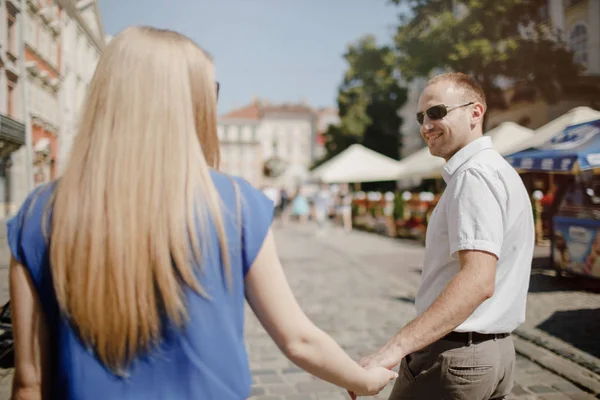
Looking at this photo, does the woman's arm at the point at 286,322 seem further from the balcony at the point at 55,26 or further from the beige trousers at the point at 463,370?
the balcony at the point at 55,26

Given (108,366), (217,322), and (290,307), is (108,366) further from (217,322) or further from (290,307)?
(290,307)

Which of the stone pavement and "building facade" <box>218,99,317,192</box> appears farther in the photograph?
"building facade" <box>218,99,317,192</box>

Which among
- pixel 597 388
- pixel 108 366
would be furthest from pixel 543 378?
pixel 108 366

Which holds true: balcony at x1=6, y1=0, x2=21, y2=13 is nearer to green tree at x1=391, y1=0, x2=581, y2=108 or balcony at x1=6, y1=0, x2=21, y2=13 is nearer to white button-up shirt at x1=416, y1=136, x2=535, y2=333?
white button-up shirt at x1=416, y1=136, x2=535, y2=333

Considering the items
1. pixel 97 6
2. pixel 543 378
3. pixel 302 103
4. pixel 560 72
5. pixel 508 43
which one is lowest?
pixel 543 378

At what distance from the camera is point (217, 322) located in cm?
110

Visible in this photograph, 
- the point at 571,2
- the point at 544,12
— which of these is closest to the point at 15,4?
the point at 571,2

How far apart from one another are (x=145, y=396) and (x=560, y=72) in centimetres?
1014

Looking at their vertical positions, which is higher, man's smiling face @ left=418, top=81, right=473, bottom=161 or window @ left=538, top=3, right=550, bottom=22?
window @ left=538, top=3, right=550, bottom=22

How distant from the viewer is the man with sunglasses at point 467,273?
1565 millimetres

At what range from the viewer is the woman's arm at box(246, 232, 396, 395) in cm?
113

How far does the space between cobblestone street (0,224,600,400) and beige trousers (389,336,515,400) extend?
134 centimetres

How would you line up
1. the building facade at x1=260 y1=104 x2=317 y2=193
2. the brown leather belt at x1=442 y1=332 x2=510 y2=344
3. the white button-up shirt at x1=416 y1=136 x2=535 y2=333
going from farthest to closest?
the building facade at x1=260 y1=104 x2=317 y2=193, the brown leather belt at x1=442 y1=332 x2=510 y2=344, the white button-up shirt at x1=416 y1=136 x2=535 y2=333

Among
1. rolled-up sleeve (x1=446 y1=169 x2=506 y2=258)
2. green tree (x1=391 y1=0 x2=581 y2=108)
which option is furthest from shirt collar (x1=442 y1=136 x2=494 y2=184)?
green tree (x1=391 y1=0 x2=581 y2=108)
